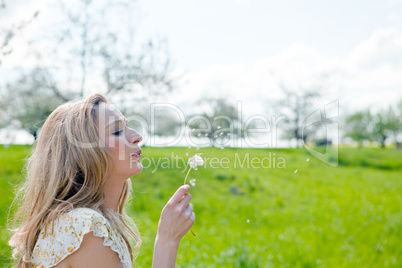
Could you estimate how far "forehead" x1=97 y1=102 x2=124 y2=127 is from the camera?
173 centimetres

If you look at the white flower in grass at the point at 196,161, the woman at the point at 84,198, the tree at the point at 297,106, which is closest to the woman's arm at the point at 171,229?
the woman at the point at 84,198

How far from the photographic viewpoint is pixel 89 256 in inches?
58.3

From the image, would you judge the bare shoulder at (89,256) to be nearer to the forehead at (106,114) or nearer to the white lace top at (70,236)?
the white lace top at (70,236)

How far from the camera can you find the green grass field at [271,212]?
5516mm

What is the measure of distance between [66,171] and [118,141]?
259mm

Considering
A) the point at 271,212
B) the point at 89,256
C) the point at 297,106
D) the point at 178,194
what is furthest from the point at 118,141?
the point at 297,106

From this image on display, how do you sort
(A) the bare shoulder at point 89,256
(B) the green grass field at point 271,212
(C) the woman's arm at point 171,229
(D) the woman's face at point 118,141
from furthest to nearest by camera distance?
(B) the green grass field at point 271,212 < (D) the woman's face at point 118,141 < (C) the woman's arm at point 171,229 < (A) the bare shoulder at point 89,256

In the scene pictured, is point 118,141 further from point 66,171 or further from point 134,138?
point 66,171

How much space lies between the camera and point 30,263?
1.68 m

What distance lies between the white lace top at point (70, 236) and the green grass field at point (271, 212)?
1.29 m

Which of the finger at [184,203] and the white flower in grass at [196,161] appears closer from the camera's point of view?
the finger at [184,203]

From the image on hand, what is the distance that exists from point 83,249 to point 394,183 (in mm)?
14015

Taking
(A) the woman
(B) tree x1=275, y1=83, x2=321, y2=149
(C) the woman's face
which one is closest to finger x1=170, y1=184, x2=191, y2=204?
(A) the woman

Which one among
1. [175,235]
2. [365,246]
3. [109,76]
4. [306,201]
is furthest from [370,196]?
[175,235]
